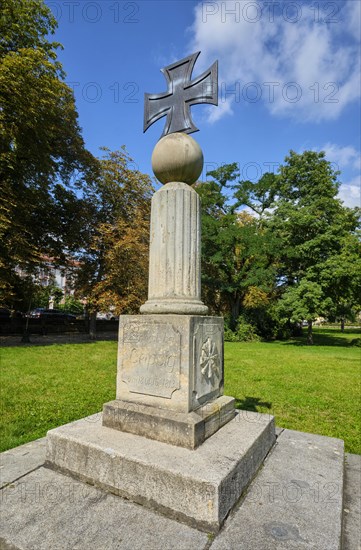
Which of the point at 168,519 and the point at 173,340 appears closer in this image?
the point at 168,519

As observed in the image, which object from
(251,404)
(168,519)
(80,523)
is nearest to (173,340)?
(168,519)

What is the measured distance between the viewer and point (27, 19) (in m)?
13.9

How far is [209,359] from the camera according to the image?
3.32 meters

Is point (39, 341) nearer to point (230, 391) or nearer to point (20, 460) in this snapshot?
point (230, 391)

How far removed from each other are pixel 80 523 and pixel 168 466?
70 cm

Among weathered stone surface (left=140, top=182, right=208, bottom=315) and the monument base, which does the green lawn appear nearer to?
the monument base

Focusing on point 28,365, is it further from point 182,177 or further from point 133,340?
point 182,177

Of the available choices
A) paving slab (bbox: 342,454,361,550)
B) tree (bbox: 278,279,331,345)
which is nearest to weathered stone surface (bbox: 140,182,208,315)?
paving slab (bbox: 342,454,361,550)

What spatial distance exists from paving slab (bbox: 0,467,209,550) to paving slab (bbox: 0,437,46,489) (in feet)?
0.76

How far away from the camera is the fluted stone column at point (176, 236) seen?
131 inches

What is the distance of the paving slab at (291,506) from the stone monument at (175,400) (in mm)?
143

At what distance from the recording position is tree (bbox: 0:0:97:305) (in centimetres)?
1278

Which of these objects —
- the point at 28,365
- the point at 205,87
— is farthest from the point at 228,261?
the point at 205,87

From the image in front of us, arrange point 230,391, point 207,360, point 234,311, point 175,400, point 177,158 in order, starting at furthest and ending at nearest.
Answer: point 234,311
point 230,391
point 177,158
point 207,360
point 175,400
